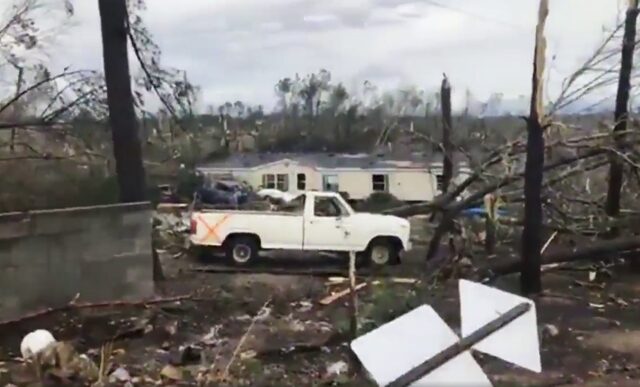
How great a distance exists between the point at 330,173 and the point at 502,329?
45.8 meters

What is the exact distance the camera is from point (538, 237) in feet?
43.2

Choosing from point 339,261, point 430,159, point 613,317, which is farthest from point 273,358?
point 430,159

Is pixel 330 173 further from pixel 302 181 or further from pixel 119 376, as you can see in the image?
pixel 119 376

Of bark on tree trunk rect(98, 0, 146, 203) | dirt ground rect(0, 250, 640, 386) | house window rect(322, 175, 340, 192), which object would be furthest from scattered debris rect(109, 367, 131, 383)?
house window rect(322, 175, 340, 192)

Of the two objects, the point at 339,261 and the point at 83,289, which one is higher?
the point at 83,289

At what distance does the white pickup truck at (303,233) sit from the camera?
18797 mm

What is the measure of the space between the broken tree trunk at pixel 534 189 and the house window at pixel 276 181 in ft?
120

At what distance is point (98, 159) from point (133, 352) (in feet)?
35.5

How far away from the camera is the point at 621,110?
15.8 m

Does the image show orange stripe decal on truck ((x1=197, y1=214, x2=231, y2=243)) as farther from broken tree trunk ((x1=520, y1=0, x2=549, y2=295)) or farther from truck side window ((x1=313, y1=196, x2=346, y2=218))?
broken tree trunk ((x1=520, y1=0, x2=549, y2=295))

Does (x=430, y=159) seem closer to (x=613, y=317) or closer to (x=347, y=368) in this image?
(x=613, y=317)

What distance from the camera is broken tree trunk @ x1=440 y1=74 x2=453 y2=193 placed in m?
20.9

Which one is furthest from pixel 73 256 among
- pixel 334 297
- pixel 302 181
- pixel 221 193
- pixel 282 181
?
pixel 282 181

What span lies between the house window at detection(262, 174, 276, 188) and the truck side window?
3012 cm
